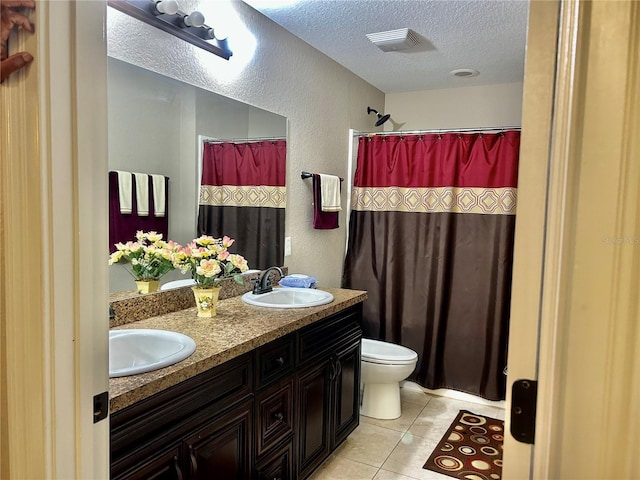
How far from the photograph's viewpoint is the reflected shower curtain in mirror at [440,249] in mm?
3250

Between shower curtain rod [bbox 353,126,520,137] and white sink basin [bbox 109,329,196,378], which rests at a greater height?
shower curtain rod [bbox 353,126,520,137]

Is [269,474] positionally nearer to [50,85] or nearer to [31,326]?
[31,326]

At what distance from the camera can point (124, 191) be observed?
6.22ft

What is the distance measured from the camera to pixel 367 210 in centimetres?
366

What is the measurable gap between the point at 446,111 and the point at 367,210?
43.7 inches

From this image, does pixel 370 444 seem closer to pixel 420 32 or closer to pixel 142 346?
pixel 142 346

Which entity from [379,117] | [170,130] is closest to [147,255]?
[170,130]

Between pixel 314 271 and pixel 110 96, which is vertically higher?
pixel 110 96

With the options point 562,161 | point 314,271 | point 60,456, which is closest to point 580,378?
point 562,161

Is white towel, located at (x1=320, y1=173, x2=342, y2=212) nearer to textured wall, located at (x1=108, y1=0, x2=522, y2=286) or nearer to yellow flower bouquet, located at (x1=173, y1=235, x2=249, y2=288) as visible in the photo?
textured wall, located at (x1=108, y1=0, x2=522, y2=286)

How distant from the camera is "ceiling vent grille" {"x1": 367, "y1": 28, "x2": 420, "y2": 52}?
8.82ft

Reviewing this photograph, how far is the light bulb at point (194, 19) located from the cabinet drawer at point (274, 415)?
153 cm

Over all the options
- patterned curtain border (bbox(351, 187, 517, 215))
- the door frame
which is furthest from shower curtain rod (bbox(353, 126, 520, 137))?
the door frame

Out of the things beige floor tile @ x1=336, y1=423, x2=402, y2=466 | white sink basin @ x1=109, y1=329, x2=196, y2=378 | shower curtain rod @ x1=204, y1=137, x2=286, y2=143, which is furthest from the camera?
beige floor tile @ x1=336, y1=423, x2=402, y2=466
